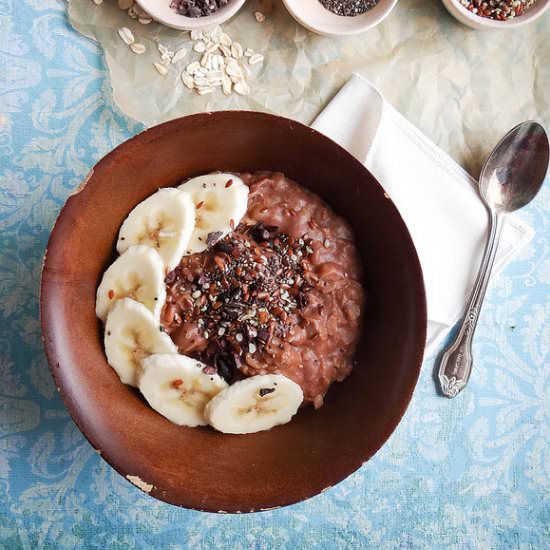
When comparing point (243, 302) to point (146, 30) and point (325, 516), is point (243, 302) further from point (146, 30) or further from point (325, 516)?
point (146, 30)

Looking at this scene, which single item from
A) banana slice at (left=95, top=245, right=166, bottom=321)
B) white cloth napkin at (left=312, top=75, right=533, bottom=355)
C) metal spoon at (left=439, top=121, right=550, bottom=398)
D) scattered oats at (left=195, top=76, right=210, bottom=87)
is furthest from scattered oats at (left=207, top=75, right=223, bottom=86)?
metal spoon at (left=439, top=121, right=550, bottom=398)

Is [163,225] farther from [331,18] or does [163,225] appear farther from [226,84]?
[331,18]

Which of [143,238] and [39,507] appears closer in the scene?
[143,238]

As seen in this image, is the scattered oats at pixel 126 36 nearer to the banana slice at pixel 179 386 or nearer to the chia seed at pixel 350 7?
the chia seed at pixel 350 7

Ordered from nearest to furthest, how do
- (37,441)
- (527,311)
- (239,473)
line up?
(239,473)
(37,441)
(527,311)

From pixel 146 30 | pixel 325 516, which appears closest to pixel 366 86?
pixel 146 30

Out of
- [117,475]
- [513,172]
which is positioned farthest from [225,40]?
[117,475]

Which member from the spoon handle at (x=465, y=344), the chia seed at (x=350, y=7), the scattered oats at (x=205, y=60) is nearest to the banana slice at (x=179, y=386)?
the spoon handle at (x=465, y=344)
